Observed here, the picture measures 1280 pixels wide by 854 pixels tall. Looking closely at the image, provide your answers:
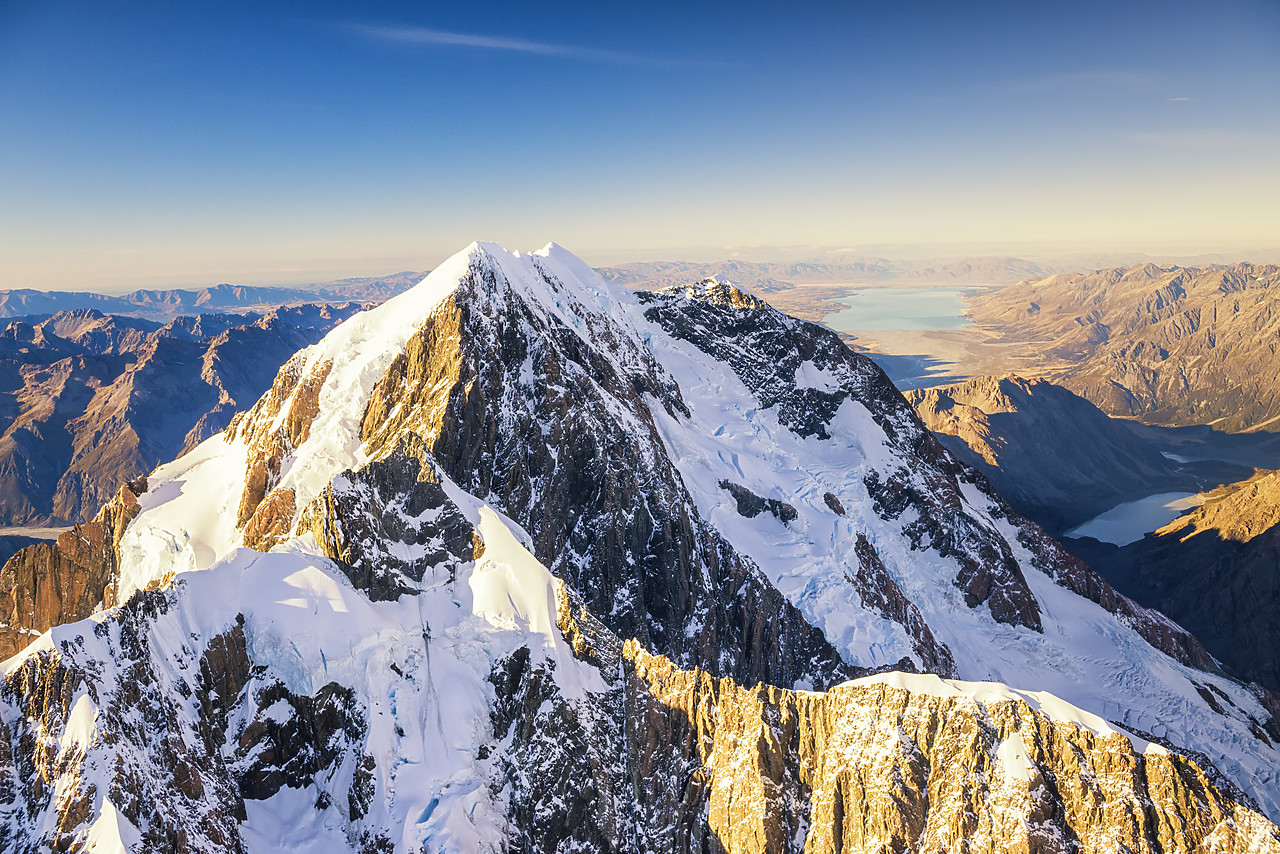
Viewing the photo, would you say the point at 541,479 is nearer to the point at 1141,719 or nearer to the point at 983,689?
the point at 983,689

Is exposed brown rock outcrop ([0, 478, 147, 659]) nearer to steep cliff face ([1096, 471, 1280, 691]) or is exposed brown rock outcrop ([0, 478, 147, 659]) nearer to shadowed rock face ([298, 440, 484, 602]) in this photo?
shadowed rock face ([298, 440, 484, 602])

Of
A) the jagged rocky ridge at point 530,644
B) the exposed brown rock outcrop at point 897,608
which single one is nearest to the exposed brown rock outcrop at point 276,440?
the jagged rocky ridge at point 530,644

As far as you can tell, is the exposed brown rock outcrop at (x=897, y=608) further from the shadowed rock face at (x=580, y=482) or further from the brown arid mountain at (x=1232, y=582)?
the brown arid mountain at (x=1232, y=582)

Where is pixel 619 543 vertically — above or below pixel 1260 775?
above

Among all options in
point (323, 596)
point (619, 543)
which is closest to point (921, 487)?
point (619, 543)

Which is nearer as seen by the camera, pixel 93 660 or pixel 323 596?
pixel 93 660
